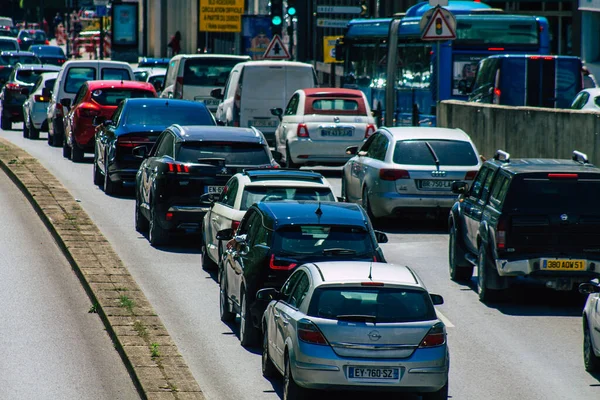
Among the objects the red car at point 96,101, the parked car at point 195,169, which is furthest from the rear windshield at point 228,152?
the red car at point 96,101

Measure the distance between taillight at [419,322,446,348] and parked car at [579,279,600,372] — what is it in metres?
1.98

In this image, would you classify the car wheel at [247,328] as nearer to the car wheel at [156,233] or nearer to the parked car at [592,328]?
the parked car at [592,328]

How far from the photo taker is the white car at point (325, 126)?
28.0 metres

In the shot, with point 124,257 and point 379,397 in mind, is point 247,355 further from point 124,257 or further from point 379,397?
point 124,257

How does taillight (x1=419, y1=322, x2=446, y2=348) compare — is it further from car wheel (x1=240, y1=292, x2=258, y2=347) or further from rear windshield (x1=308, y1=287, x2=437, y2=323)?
car wheel (x1=240, y1=292, x2=258, y2=347)

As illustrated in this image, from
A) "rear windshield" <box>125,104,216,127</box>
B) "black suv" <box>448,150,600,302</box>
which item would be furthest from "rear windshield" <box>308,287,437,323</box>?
"rear windshield" <box>125,104,216,127</box>

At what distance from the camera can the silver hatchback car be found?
33.5 ft

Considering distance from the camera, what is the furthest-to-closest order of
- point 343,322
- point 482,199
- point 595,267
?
point 482,199 → point 595,267 → point 343,322

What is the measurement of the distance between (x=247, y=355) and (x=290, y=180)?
3.17 metres

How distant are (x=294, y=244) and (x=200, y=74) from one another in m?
24.2

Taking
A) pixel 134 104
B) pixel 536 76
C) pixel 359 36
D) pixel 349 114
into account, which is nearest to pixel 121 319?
pixel 134 104

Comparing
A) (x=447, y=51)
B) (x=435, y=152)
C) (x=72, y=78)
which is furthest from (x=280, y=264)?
(x=72, y=78)

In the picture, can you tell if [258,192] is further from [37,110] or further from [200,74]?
[37,110]

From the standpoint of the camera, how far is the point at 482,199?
16.3m
